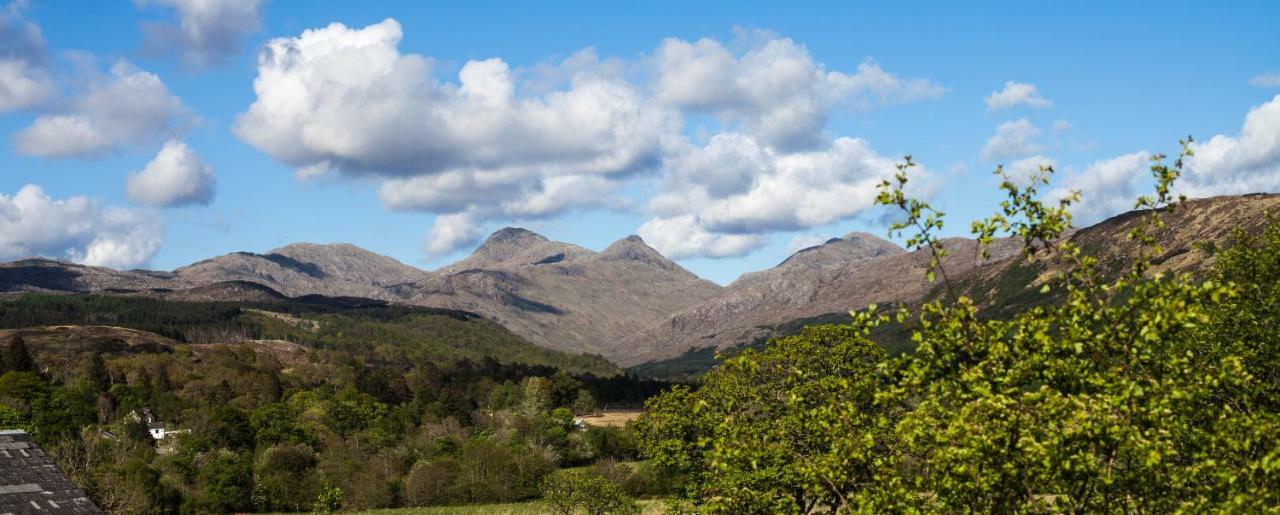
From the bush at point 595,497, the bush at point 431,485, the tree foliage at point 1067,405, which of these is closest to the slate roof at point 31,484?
the tree foliage at point 1067,405

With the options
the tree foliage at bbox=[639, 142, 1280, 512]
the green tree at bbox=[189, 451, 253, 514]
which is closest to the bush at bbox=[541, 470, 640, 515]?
the green tree at bbox=[189, 451, 253, 514]

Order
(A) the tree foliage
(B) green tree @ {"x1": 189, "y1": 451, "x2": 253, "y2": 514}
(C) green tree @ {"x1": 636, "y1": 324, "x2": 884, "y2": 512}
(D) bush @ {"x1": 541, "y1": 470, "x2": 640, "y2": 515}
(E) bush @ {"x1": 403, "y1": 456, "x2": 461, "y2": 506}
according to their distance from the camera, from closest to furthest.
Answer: (A) the tree foliage, (C) green tree @ {"x1": 636, "y1": 324, "x2": 884, "y2": 512}, (D) bush @ {"x1": 541, "y1": 470, "x2": 640, "y2": 515}, (B) green tree @ {"x1": 189, "y1": 451, "x2": 253, "y2": 514}, (E) bush @ {"x1": 403, "y1": 456, "x2": 461, "y2": 506}

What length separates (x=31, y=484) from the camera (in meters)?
31.4

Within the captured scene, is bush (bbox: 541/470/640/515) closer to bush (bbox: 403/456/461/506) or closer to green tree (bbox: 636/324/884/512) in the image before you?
green tree (bbox: 636/324/884/512)

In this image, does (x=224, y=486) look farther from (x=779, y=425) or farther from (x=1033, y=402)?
(x=1033, y=402)

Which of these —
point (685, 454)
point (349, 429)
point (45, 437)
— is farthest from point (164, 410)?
point (685, 454)

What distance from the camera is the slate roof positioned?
99.8 feet

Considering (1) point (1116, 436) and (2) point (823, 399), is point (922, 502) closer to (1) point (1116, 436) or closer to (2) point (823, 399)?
(1) point (1116, 436)

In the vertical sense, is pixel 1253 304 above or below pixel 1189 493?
above

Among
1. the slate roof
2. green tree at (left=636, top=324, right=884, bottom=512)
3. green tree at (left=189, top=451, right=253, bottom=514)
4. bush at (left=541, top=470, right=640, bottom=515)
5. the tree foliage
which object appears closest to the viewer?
the tree foliage

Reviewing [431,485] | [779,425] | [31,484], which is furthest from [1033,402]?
[431,485]

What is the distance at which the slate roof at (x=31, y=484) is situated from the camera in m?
30.4

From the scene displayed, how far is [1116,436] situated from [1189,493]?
15.0 feet

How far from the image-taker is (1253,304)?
3244 cm
